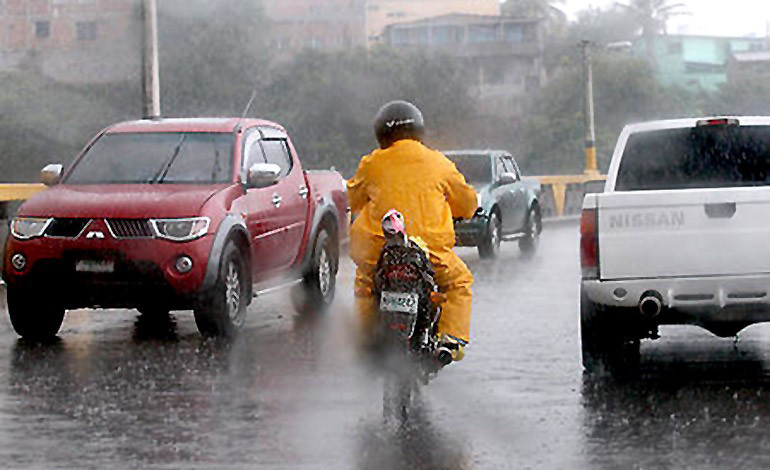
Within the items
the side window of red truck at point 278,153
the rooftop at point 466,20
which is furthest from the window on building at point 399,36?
the side window of red truck at point 278,153

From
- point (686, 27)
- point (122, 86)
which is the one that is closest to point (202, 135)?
point (122, 86)

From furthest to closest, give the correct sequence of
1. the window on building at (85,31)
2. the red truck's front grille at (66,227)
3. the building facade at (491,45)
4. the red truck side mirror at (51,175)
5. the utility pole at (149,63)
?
1. the building facade at (491,45)
2. the window on building at (85,31)
3. the utility pole at (149,63)
4. the red truck side mirror at (51,175)
5. the red truck's front grille at (66,227)

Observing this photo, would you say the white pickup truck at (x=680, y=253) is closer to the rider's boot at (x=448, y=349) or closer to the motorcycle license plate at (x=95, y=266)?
the rider's boot at (x=448, y=349)

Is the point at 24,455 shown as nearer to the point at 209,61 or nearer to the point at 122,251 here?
the point at 122,251

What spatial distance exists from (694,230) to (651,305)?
53 cm

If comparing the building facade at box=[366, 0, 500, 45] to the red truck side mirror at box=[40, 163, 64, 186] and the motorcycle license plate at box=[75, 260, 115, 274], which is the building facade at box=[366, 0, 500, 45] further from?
the motorcycle license plate at box=[75, 260, 115, 274]

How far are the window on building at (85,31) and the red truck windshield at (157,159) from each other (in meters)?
84.2

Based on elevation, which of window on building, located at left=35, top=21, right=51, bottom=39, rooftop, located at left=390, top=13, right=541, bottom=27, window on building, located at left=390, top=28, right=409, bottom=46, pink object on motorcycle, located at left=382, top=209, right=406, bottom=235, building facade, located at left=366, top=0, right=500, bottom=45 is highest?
building facade, located at left=366, top=0, right=500, bottom=45

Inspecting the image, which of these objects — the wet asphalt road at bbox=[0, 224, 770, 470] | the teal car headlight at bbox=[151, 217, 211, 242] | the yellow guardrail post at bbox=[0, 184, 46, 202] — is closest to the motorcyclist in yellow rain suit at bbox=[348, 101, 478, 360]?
the wet asphalt road at bbox=[0, 224, 770, 470]

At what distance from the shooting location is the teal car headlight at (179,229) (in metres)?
13.4

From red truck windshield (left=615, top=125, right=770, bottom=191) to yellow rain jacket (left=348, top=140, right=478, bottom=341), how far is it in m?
2.34

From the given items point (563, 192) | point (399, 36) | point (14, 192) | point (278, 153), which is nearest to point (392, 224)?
point (278, 153)

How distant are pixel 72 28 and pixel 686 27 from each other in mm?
67138

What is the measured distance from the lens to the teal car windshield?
2609 centimetres
